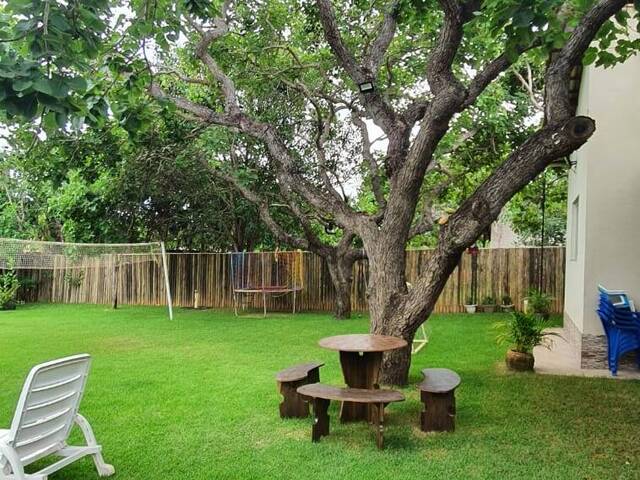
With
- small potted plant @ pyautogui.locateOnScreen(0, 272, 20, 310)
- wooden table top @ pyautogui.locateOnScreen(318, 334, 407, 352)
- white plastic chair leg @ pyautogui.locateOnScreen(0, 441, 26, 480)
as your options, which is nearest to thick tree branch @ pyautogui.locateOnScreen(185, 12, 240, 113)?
wooden table top @ pyautogui.locateOnScreen(318, 334, 407, 352)

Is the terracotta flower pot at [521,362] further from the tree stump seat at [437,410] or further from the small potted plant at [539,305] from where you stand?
the small potted plant at [539,305]

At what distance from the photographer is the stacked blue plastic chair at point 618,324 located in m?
6.05

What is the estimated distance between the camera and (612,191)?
21.3 feet

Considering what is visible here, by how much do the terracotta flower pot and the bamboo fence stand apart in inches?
253

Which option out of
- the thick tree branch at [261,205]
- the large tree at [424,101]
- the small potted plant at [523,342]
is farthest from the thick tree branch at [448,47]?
the thick tree branch at [261,205]

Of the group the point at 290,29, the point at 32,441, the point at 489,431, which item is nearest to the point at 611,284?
the point at 489,431

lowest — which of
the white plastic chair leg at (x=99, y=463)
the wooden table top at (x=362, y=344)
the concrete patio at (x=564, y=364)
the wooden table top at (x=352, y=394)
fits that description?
the white plastic chair leg at (x=99, y=463)

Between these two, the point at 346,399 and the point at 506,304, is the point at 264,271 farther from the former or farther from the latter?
the point at 346,399

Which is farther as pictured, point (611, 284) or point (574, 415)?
point (611, 284)

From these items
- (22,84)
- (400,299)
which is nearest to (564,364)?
(400,299)

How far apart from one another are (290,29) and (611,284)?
6.93 m

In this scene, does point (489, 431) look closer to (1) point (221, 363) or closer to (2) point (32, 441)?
(2) point (32, 441)

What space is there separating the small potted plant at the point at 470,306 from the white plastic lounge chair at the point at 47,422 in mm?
10226

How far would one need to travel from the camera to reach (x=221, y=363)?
7.25 meters
